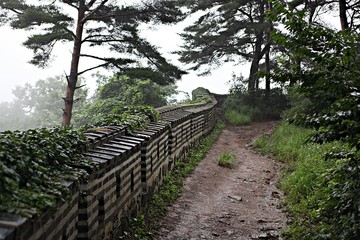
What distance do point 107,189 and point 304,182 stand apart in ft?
16.7

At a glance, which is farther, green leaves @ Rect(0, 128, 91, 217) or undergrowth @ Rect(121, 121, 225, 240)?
undergrowth @ Rect(121, 121, 225, 240)

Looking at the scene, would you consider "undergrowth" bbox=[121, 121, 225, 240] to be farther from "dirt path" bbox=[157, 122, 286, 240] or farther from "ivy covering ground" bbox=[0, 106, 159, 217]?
"ivy covering ground" bbox=[0, 106, 159, 217]

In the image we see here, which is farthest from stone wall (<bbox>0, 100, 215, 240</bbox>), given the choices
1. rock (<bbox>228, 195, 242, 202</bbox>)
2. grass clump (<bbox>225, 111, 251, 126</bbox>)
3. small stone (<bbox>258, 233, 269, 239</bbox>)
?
grass clump (<bbox>225, 111, 251, 126</bbox>)

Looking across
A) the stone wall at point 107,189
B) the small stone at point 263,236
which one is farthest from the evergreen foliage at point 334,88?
the stone wall at point 107,189

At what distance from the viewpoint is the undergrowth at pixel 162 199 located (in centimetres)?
539

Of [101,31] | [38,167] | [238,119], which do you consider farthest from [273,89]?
[38,167]

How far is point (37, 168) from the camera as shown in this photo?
9.78 ft

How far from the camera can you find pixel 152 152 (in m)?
6.70

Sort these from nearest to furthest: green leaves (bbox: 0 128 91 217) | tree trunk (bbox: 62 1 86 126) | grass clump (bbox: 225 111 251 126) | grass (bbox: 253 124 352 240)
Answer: green leaves (bbox: 0 128 91 217), grass (bbox: 253 124 352 240), tree trunk (bbox: 62 1 86 126), grass clump (bbox: 225 111 251 126)

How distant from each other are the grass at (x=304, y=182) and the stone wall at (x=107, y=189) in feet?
7.27

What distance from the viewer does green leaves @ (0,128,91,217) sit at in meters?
2.43

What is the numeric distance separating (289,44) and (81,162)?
2.69 metres

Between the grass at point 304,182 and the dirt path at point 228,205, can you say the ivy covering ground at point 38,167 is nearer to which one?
the dirt path at point 228,205

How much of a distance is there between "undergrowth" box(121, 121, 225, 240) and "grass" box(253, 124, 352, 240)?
2.04m
